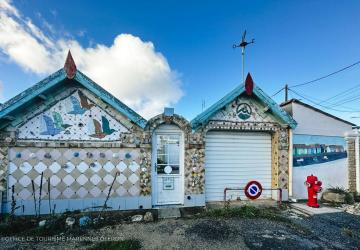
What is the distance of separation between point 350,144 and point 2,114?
517 inches

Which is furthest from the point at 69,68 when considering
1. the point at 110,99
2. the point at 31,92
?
the point at 110,99

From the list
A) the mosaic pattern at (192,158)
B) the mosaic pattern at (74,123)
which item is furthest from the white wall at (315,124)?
the mosaic pattern at (74,123)

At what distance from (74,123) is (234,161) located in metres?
5.90

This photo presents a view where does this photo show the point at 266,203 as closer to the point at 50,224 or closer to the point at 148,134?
the point at 148,134

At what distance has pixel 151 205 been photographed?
716 cm

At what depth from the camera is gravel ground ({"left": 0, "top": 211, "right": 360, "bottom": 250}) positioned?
188 inches

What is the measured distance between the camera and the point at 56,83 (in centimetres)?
648

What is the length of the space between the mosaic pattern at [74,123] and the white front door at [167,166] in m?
1.32

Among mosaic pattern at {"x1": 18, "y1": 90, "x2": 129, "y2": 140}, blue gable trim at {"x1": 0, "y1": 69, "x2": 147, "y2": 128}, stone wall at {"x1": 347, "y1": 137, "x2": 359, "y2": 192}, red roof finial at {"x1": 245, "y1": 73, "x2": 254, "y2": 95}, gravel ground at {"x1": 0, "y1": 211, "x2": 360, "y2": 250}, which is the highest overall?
red roof finial at {"x1": 245, "y1": 73, "x2": 254, "y2": 95}

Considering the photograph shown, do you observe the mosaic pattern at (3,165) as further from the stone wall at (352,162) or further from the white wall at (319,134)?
the stone wall at (352,162)

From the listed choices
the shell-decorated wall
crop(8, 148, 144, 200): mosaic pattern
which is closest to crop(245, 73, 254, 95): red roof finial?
the shell-decorated wall

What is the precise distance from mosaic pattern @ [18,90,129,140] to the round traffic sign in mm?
4984

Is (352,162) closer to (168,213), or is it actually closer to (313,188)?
(313,188)

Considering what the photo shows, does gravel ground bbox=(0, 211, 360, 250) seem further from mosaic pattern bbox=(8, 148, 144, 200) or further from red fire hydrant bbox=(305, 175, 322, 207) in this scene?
mosaic pattern bbox=(8, 148, 144, 200)
